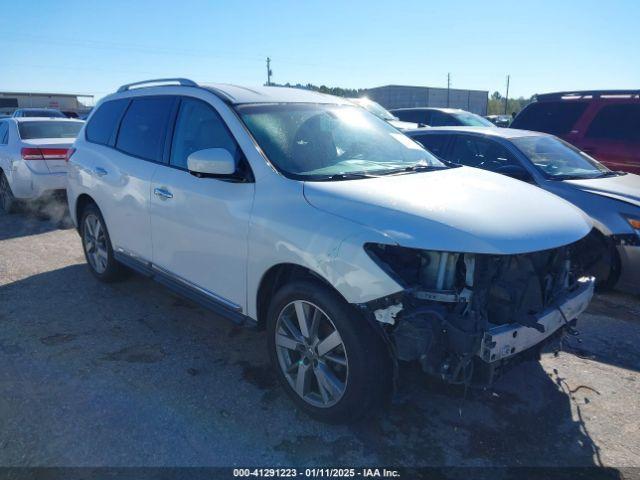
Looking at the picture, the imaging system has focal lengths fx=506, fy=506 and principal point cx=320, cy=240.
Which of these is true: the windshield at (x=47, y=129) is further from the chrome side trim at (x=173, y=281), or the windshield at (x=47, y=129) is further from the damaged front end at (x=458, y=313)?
the damaged front end at (x=458, y=313)

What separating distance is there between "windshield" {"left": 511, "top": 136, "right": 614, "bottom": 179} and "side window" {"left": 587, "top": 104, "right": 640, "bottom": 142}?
177cm

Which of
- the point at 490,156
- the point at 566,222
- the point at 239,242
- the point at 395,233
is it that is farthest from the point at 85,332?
the point at 490,156

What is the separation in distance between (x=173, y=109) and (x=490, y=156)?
3.71 metres

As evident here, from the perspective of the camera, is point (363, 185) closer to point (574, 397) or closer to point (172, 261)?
point (172, 261)

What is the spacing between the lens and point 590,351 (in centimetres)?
393

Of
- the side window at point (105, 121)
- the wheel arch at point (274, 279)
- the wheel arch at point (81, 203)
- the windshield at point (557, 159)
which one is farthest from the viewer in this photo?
the windshield at point (557, 159)

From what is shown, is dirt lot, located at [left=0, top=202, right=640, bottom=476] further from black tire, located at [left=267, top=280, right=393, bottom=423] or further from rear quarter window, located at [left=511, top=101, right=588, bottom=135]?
rear quarter window, located at [left=511, top=101, right=588, bottom=135]

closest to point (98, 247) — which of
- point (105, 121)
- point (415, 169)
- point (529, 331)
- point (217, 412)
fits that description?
point (105, 121)

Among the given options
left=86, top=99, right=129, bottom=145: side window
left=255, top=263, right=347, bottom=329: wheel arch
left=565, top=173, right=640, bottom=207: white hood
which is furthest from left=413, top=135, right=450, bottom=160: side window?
left=255, top=263, right=347, bottom=329: wheel arch

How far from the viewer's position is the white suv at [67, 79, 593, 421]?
253 centimetres

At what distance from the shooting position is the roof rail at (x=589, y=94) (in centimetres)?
734

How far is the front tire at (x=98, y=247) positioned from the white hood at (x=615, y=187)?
15.2 ft

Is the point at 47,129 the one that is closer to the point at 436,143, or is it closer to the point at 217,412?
the point at 436,143

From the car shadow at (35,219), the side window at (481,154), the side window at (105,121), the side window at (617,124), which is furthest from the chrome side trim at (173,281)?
the side window at (617,124)
